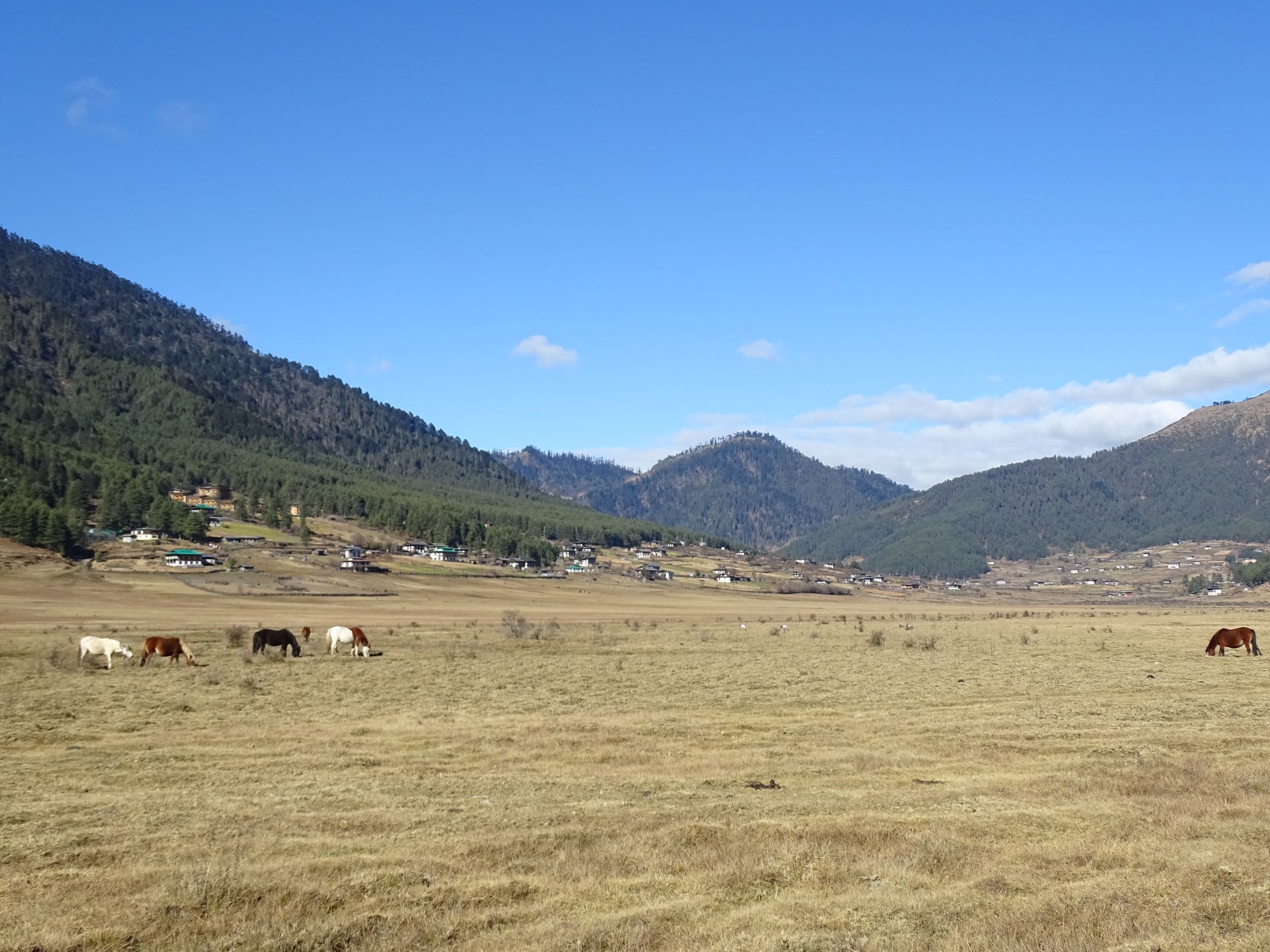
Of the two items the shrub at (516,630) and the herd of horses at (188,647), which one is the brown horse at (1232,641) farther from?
the herd of horses at (188,647)

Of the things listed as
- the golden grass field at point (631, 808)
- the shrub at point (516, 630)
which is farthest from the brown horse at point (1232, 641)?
the shrub at point (516, 630)

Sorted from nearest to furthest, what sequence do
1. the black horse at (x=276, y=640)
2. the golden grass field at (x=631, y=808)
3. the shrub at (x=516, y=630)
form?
the golden grass field at (x=631, y=808) → the black horse at (x=276, y=640) → the shrub at (x=516, y=630)

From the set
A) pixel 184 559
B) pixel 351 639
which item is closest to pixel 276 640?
pixel 351 639

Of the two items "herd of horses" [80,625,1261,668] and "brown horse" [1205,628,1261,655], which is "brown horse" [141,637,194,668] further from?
"brown horse" [1205,628,1261,655]

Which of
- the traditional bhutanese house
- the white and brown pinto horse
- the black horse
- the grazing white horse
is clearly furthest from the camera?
the traditional bhutanese house

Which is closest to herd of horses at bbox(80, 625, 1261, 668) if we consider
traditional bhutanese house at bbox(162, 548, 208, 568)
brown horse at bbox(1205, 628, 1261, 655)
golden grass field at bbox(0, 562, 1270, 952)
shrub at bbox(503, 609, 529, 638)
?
brown horse at bbox(1205, 628, 1261, 655)

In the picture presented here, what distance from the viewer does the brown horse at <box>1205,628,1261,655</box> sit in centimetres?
3950

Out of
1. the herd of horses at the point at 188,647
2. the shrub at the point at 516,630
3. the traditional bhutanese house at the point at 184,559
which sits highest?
the traditional bhutanese house at the point at 184,559

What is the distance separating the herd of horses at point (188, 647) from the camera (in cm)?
3344

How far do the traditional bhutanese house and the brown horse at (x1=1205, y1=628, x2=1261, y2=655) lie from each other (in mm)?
110550

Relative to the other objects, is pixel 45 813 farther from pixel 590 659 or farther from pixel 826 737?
pixel 590 659

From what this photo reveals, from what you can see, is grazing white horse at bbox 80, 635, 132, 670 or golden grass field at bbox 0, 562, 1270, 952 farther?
grazing white horse at bbox 80, 635, 132, 670

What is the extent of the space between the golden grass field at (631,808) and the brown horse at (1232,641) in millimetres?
8034

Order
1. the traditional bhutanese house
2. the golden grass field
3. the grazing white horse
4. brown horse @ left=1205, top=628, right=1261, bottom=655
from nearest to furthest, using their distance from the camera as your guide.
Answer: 1. the golden grass field
2. the grazing white horse
3. brown horse @ left=1205, top=628, right=1261, bottom=655
4. the traditional bhutanese house
